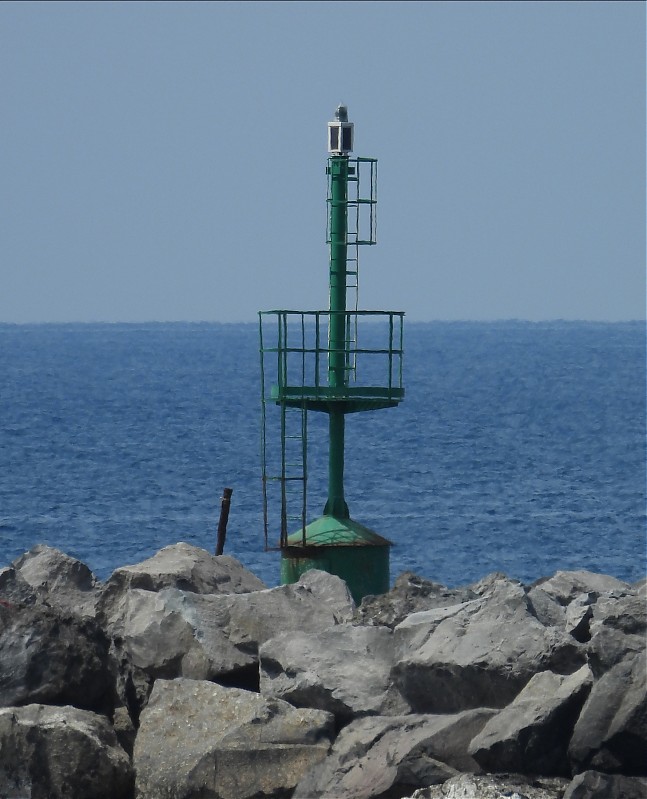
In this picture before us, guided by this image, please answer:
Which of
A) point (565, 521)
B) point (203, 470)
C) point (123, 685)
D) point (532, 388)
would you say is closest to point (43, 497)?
point (203, 470)

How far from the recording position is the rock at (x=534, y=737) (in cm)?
940

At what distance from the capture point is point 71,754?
1017cm

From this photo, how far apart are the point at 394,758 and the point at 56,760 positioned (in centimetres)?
206

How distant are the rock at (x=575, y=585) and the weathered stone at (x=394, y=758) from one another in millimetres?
3053

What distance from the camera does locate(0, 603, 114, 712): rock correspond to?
10820 millimetres

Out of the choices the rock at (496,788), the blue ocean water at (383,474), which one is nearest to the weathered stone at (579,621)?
the rock at (496,788)

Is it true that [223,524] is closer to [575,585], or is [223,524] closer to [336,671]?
[575,585]

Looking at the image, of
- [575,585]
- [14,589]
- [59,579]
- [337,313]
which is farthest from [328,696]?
[337,313]

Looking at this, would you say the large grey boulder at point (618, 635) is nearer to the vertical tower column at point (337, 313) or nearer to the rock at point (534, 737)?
the rock at point (534, 737)

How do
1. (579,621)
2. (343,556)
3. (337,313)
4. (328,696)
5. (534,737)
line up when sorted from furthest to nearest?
(337,313)
(343,556)
(579,621)
(328,696)
(534,737)

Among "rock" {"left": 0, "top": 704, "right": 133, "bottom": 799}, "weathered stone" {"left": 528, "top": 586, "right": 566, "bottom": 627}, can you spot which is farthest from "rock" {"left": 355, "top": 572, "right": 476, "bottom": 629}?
"rock" {"left": 0, "top": 704, "right": 133, "bottom": 799}

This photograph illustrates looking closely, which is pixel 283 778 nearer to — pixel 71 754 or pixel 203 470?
pixel 71 754

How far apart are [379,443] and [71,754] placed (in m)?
36.3

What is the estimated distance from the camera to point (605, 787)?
897 centimetres
